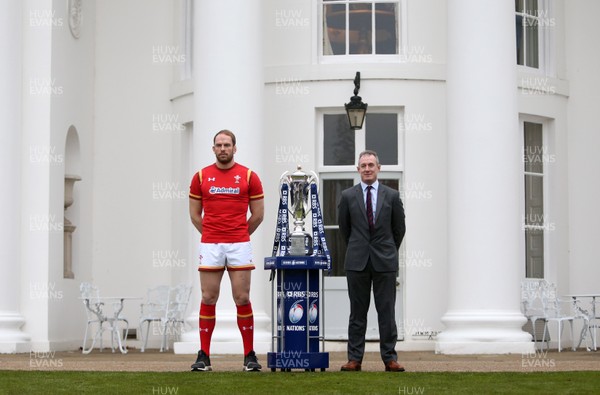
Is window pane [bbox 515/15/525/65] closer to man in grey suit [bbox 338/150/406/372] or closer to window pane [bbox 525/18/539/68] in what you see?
window pane [bbox 525/18/539/68]

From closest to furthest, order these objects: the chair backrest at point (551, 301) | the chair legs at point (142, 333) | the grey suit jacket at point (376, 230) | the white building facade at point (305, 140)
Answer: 1. the grey suit jacket at point (376, 230)
2. the white building facade at point (305, 140)
3. the chair legs at point (142, 333)
4. the chair backrest at point (551, 301)

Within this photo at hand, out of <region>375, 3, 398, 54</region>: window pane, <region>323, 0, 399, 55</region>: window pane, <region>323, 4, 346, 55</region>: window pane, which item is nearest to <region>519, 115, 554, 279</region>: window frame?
<region>375, 3, 398, 54</region>: window pane

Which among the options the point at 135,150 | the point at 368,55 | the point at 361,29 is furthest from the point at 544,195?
the point at 135,150

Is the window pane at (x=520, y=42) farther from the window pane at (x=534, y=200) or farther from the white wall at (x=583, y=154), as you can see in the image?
the window pane at (x=534, y=200)

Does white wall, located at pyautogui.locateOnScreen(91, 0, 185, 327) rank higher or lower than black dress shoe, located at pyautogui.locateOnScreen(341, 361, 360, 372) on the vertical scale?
higher

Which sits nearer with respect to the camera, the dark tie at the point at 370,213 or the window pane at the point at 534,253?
the dark tie at the point at 370,213

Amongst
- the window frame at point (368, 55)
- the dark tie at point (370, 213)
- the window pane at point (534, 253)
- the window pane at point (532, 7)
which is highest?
the window pane at point (532, 7)

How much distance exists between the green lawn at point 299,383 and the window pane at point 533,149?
8752 millimetres

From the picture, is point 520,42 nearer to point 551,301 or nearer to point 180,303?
point 551,301

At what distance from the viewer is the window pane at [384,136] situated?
19219 mm

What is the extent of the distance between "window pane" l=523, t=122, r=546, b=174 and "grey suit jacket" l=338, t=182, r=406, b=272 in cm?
834

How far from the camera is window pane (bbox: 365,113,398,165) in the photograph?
63.1ft

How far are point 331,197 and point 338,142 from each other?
0.80m

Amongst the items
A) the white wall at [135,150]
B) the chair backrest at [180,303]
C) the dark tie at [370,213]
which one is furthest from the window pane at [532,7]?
the dark tie at [370,213]
